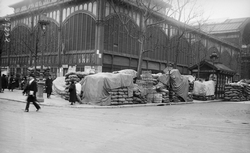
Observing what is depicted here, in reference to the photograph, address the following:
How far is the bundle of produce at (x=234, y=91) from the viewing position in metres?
29.3

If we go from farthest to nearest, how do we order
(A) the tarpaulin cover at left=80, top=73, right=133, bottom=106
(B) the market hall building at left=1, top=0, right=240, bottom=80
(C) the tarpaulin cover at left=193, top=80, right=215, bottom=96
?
1. (B) the market hall building at left=1, top=0, right=240, bottom=80
2. (C) the tarpaulin cover at left=193, top=80, right=215, bottom=96
3. (A) the tarpaulin cover at left=80, top=73, right=133, bottom=106

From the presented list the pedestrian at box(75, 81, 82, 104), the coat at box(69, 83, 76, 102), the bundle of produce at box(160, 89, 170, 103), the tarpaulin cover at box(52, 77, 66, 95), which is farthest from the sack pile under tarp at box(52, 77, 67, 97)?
the bundle of produce at box(160, 89, 170, 103)

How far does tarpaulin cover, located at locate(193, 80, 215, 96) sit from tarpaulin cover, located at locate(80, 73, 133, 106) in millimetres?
12544

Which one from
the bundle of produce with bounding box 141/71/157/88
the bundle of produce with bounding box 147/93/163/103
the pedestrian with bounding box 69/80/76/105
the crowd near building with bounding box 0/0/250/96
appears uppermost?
the crowd near building with bounding box 0/0/250/96

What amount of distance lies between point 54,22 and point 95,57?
396 inches

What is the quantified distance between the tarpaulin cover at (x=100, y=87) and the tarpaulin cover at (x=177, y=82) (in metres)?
5.60

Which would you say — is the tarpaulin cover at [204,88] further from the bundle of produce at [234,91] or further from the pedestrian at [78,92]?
the pedestrian at [78,92]

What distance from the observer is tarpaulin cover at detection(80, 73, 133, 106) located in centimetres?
1720

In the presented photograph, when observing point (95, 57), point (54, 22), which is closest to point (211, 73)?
point (95, 57)

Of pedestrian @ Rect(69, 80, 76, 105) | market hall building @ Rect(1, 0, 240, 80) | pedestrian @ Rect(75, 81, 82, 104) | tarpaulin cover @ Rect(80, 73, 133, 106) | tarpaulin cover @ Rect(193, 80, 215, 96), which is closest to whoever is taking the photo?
pedestrian @ Rect(69, 80, 76, 105)

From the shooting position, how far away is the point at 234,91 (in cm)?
2936

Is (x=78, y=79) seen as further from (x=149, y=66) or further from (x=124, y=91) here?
(x=149, y=66)

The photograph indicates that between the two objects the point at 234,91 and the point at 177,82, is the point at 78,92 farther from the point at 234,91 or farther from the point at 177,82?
the point at 234,91

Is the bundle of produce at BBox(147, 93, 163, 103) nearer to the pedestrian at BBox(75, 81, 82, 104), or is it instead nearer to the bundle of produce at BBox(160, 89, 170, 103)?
the bundle of produce at BBox(160, 89, 170, 103)
